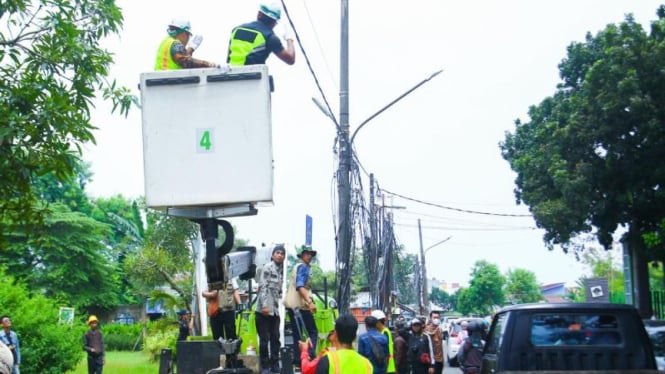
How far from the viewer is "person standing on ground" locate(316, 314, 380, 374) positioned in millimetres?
6066

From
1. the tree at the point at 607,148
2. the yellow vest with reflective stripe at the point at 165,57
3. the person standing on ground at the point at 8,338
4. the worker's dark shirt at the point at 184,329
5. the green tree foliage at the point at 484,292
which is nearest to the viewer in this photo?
the yellow vest with reflective stripe at the point at 165,57

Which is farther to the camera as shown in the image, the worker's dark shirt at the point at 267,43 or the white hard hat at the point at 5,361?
the worker's dark shirt at the point at 267,43

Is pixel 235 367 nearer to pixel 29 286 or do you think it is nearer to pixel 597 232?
pixel 597 232

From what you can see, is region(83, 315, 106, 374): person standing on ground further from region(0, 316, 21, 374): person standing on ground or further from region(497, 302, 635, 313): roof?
region(497, 302, 635, 313): roof

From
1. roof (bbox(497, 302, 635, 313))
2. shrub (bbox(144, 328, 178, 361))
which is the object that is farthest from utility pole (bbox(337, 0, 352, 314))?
shrub (bbox(144, 328, 178, 361))

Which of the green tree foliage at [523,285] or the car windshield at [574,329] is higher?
the green tree foliage at [523,285]

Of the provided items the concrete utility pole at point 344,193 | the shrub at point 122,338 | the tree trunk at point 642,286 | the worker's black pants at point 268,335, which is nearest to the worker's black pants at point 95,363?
the concrete utility pole at point 344,193

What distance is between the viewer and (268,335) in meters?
10.8

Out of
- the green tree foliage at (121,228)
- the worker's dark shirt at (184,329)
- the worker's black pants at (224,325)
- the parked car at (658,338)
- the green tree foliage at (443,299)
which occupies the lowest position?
the parked car at (658,338)

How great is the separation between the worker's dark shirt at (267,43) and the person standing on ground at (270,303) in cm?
235

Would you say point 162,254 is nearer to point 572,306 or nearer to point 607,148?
point 607,148

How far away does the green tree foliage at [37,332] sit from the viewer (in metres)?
19.1

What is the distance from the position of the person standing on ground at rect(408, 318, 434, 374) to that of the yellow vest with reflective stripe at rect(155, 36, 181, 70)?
22.5 ft

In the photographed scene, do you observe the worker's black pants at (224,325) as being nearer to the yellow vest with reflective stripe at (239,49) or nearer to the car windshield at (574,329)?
the yellow vest with reflective stripe at (239,49)
